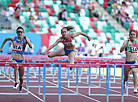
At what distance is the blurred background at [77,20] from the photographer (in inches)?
1025

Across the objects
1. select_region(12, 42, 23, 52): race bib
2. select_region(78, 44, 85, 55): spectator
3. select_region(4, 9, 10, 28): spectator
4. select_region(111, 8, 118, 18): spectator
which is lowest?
select_region(12, 42, 23, 52): race bib

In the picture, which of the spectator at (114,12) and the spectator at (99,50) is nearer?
the spectator at (99,50)

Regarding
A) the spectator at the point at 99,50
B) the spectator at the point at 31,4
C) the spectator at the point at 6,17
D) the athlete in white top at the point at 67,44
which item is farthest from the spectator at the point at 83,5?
the athlete in white top at the point at 67,44

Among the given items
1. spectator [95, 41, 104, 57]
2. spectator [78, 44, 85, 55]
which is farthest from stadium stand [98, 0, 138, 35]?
spectator [78, 44, 85, 55]

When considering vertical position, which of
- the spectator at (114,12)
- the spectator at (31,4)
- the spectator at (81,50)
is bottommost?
the spectator at (81,50)

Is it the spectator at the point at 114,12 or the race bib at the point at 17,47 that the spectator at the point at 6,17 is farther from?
the race bib at the point at 17,47

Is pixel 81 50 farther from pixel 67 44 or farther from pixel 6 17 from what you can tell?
pixel 67 44

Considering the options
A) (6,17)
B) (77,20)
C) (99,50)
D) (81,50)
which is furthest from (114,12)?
(6,17)

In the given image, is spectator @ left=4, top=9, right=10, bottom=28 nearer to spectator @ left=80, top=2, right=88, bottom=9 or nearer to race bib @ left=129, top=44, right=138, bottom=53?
spectator @ left=80, top=2, right=88, bottom=9

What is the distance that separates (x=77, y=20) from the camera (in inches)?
1156

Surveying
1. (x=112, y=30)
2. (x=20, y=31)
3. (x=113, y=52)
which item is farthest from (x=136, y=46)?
(x=112, y=30)

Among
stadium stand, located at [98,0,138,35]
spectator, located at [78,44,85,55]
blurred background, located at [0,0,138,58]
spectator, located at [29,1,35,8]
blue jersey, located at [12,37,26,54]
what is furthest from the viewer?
stadium stand, located at [98,0,138,35]

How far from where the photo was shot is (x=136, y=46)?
978 cm

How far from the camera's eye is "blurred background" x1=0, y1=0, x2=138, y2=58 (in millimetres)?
26047
